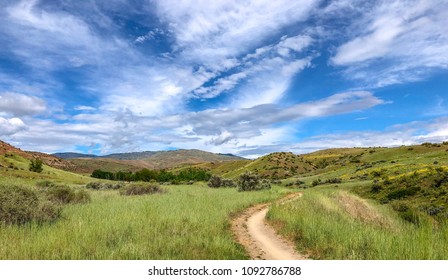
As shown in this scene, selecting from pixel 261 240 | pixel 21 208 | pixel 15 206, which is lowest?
pixel 261 240

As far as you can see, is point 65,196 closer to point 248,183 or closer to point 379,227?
point 379,227

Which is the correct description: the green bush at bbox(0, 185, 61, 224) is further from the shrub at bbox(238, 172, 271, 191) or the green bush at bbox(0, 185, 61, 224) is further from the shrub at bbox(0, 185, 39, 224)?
the shrub at bbox(238, 172, 271, 191)

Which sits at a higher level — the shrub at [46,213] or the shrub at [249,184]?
the shrub at [249,184]

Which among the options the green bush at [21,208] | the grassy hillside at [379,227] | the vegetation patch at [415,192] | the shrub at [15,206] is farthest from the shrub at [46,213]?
the vegetation patch at [415,192]

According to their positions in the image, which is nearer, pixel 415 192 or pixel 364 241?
pixel 364 241

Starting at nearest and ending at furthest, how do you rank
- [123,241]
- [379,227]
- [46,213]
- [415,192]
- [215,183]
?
[123,241]
[379,227]
[46,213]
[415,192]
[215,183]

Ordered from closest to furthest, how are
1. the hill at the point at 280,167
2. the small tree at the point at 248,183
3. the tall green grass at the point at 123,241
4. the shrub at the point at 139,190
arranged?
1. the tall green grass at the point at 123,241
2. the shrub at the point at 139,190
3. the small tree at the point at 248,183
4. the hill at the point at 280,167

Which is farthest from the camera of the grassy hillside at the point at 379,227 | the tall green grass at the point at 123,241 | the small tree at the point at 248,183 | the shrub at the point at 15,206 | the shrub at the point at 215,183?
the shrub at the point at 215,183

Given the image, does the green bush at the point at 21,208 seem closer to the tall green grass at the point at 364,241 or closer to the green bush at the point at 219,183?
the tall green grass at the point at 364,241

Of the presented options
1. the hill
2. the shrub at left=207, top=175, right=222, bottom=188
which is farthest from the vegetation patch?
the hill

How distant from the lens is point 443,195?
30.0 metres

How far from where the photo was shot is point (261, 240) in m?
14.7

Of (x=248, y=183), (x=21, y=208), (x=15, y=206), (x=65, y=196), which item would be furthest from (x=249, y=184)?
(x=15, y=206)

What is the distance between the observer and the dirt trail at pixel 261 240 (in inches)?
479
